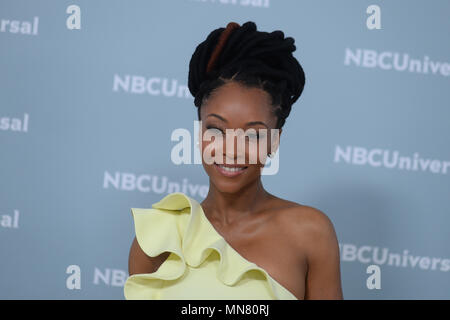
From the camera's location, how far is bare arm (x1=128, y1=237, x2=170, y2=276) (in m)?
1.33

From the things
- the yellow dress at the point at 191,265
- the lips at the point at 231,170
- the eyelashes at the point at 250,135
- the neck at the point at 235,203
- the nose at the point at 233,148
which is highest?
the eyelashes at the point at 250,135

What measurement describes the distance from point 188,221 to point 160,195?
2.60 ft

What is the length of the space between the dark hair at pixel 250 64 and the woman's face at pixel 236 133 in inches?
0.9

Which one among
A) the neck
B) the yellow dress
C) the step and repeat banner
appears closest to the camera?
the yellow dress

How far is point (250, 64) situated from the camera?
123cm

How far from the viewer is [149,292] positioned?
4.12 ft

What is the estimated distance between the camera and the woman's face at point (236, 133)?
120 centimetres

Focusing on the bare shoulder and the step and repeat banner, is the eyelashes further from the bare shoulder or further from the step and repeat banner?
the step and repeat banner

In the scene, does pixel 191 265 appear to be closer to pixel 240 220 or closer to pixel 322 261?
pixel 240 220

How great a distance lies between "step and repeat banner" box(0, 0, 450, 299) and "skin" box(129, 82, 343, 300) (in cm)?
71

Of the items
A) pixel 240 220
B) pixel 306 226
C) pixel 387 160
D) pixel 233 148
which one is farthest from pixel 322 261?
pixel 387 160

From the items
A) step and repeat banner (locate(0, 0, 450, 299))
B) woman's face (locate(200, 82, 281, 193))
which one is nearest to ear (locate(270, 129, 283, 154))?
woman's face (locate(200, 82, 281, 193))

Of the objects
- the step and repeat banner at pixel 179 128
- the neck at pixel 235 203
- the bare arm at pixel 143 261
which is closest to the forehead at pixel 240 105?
the neck at pixel 235 203

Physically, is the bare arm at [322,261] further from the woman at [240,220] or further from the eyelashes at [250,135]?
the eyelashes at [250,135]
